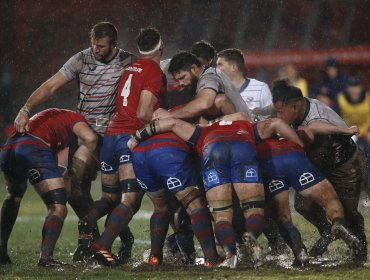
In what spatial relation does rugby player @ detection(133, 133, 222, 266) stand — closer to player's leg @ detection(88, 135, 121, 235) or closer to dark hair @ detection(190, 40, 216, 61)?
player's leg @ detection(88, 135, 121, 235)

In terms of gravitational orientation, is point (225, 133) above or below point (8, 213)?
above

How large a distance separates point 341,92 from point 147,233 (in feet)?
13.2

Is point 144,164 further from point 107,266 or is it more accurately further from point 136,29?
point 136,29

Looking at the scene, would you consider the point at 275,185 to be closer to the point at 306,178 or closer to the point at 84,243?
the point at 306,178

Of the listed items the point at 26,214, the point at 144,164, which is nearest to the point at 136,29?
the point at 26,214

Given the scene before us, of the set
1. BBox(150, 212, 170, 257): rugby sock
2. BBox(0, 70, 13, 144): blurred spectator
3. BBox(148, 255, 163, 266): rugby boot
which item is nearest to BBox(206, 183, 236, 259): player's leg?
BBox(150, 212, 170, 257): rugby sock

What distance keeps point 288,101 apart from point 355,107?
6148 millimetres

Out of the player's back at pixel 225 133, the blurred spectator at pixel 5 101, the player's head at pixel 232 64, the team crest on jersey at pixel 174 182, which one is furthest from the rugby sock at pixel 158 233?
the blurred spectator at pixel 5 101

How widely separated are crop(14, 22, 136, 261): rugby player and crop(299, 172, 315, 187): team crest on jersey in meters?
2.27

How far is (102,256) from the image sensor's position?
9062mm

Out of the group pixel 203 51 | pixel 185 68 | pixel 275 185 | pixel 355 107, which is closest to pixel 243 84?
pixel 203 51

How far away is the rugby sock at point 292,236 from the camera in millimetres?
8750

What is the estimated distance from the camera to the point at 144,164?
29.7 feet

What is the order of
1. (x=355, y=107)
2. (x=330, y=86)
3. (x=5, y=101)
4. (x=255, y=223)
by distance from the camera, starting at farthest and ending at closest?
(x=5, y=101) → (x=355, y=107) → (x=330, y=86) → (x=255, y=223)
